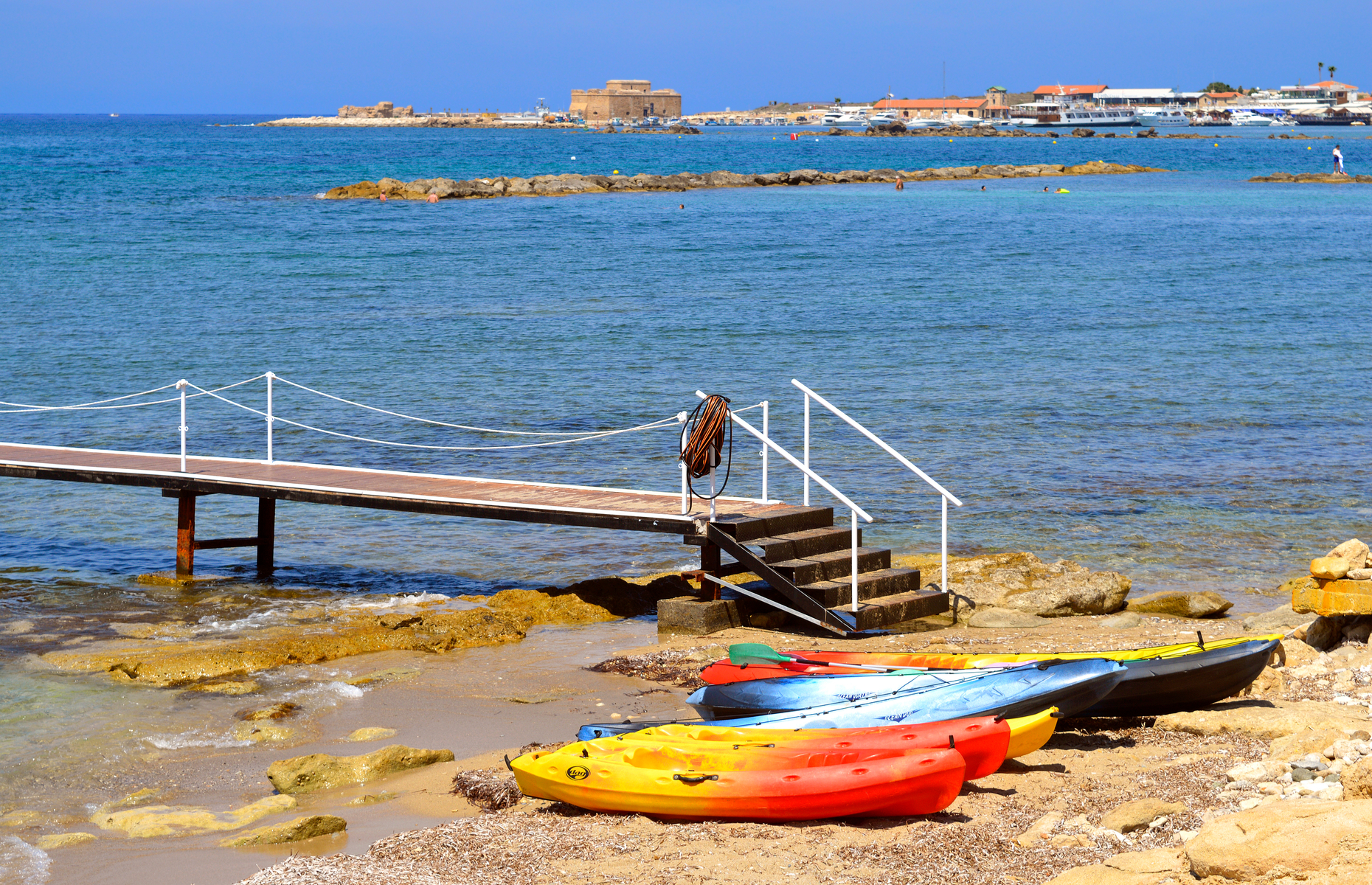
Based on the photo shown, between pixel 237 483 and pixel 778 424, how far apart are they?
996cm

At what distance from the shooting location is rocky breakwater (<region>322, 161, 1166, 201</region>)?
256ft

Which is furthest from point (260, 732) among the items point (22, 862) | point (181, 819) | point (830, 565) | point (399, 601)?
point (830, 565)

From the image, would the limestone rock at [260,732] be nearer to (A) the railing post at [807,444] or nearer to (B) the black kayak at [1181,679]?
(A) the railing post at [807,444]

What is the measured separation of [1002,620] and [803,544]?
1.92m

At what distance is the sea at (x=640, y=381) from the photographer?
14.6 m

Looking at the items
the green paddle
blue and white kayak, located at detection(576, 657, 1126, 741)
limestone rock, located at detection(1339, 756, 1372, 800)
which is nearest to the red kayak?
blue and white kayak, located at detection(576, 657, 1126, 741)

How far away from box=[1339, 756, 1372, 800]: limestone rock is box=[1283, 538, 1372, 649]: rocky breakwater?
4.04 meters

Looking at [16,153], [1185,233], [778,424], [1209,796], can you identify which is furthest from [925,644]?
[16,153]

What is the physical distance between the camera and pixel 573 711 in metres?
10.1

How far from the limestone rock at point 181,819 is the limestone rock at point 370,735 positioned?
3.70 ft

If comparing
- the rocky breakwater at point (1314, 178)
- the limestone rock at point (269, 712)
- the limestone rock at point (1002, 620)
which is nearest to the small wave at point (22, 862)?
the limestone rock at point (269, 712)

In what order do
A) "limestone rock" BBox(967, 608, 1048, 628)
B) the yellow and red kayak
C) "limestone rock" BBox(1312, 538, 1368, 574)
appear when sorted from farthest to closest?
1. "limestone rock" BBox(967, 608, 1048, 628)
2. "limestone rock" BBox(1312, 538, 1368, 574)
3. the yellow and red kayak

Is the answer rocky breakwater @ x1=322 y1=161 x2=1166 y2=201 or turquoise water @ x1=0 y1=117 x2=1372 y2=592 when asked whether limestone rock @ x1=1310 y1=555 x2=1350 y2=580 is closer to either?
turquoise water @ x1=0 y1=117 x2=1372 y2=592

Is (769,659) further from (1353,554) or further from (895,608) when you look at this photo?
(1353,554)
